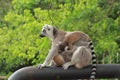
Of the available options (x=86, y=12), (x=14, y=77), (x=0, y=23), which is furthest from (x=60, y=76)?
(x=0, y=23)

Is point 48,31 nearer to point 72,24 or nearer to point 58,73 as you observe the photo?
point 58,73

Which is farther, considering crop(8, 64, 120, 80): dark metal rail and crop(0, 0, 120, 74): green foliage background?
crop(0, 0, 120, 74): green foliage background

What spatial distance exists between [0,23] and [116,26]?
775 cm

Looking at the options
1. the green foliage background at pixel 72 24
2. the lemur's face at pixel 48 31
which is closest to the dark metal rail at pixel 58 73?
the lemur's face at pixel 48 31

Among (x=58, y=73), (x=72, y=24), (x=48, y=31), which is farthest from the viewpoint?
(x=72, y=24)

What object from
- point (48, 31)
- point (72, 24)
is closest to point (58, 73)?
point (48, 31)

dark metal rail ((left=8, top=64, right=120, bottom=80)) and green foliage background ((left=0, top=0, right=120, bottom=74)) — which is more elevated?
dark metal rail ((left=8, top=64, right=120, bottom=80))

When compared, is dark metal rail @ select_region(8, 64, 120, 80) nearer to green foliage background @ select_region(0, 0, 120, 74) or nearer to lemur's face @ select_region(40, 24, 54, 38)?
lemur's face @ select_region(40, 24, 54, 38)

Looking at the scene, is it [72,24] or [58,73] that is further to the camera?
[72,24]

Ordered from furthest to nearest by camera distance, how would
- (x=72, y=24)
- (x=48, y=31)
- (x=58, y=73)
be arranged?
(x=72, y=24) < (x=48, y=31) < (x=58, y=73)

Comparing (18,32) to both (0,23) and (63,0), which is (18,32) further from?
(0,23)

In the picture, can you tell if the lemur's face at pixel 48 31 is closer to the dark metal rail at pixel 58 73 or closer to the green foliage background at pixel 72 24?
the dark metal rail at pixel 58 73

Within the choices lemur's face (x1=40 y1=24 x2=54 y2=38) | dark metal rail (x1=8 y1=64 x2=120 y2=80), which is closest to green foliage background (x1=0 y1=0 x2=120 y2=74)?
lemur's face (x1=40 y1=24 x2=54 y2=38)

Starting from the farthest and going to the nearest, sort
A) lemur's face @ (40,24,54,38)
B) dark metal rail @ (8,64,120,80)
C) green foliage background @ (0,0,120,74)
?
green foliage background @ (0,0,120,74), lemur's face @ (40,24,54,38), dark metal rail @ (8,64,120,80)
